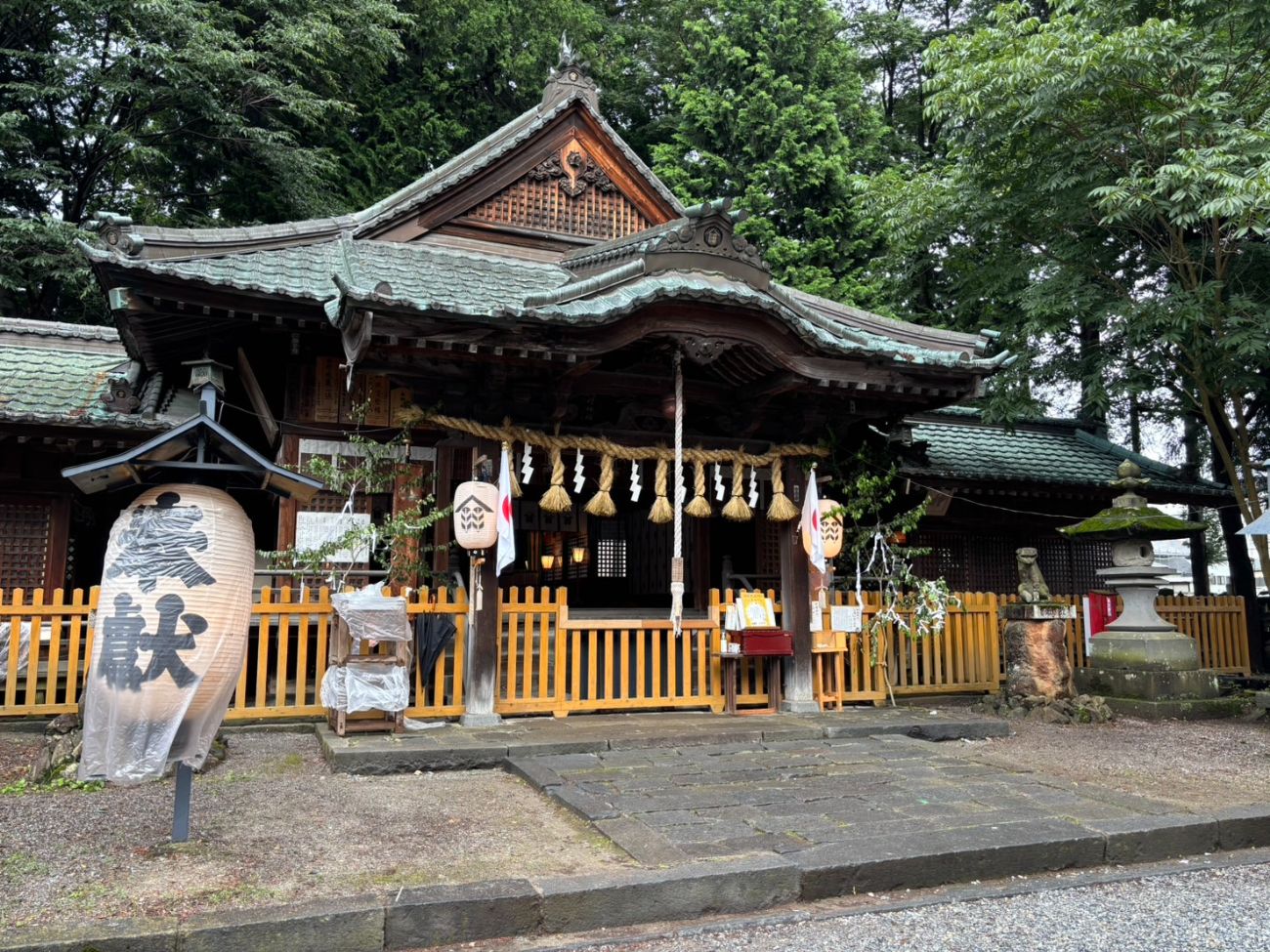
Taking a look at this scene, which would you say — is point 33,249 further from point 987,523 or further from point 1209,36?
point 1209,36

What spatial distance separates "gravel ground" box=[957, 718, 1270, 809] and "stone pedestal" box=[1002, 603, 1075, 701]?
0.60 m

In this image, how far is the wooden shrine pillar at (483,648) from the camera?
8.46m

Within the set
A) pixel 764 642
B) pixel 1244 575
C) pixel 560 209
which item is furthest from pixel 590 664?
pixel 1244 575

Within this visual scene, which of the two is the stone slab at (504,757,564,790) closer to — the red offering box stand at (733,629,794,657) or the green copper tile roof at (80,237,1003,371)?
the red offering box stand at (733,629,794,657)

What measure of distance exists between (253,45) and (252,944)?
21286 millimetres

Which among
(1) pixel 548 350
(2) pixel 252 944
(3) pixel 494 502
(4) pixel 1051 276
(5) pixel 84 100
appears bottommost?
(2) pixel 252 944

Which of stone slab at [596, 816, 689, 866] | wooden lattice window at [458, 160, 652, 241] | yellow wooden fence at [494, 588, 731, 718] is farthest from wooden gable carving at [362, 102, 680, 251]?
stone slab at [596, 816, 689, 866]

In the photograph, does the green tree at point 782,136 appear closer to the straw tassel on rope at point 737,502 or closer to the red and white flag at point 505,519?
the straw tassel on rope at point 737,502

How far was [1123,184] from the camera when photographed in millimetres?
10555

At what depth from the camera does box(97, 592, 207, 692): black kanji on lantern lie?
4.55m

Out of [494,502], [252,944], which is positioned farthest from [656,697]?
[252,944]

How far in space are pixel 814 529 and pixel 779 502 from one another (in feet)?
1.59

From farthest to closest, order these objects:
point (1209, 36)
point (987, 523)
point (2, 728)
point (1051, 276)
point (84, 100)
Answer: point (84, 100), point (987, 523), point (1051, 276), point (1209, 36), point (2, 728)

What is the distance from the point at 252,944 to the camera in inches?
147
